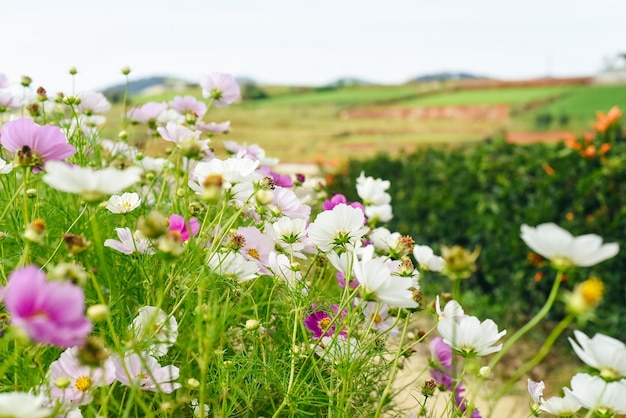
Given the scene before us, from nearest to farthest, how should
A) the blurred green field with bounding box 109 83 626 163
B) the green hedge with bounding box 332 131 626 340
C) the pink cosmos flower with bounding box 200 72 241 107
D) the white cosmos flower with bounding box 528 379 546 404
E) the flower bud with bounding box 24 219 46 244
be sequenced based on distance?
the flower bud with bounding box 24 219 46 244
the white cosmos flower with bounding box 528 379 546 404
the pink cosmos flower with bounding box 200 72 241 107
the green hedge with bounding box 332 131 626 340
the blurred green field with bounding box 109 83 626 163

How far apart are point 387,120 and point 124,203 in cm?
2276

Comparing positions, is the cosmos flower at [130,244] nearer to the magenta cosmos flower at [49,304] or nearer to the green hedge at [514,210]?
the magenta cosmos flower at [49,304]

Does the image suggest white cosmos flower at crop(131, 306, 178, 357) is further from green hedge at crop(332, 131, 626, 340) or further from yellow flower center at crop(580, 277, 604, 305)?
green hedge at crop(332, 131, 626, 340)

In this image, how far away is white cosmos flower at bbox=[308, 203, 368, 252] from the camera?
792mm

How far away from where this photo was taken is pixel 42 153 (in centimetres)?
74

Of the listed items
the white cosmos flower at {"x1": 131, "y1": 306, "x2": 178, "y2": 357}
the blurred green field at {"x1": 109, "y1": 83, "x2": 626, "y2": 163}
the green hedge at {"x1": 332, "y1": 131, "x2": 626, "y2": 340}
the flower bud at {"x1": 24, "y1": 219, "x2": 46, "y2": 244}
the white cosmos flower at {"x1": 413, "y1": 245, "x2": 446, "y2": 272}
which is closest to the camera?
the flower bud at {"x1": 24, "y1": 219, "x2": 46, "y2": 244}

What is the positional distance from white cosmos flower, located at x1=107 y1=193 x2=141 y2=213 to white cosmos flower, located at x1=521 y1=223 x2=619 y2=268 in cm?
54

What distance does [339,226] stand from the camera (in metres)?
0.80

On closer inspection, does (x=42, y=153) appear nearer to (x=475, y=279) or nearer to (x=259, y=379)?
(x=259, y=379)

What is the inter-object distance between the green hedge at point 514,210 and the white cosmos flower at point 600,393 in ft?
6.73

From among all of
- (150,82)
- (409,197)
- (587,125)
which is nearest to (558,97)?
(587,125)

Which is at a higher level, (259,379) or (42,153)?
(42,153)

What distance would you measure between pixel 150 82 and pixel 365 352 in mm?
60542

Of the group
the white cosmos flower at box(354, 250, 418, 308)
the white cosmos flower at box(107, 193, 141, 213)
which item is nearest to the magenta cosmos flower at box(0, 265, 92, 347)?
the white cosmos flower at box(354, 250, 418, 308)
